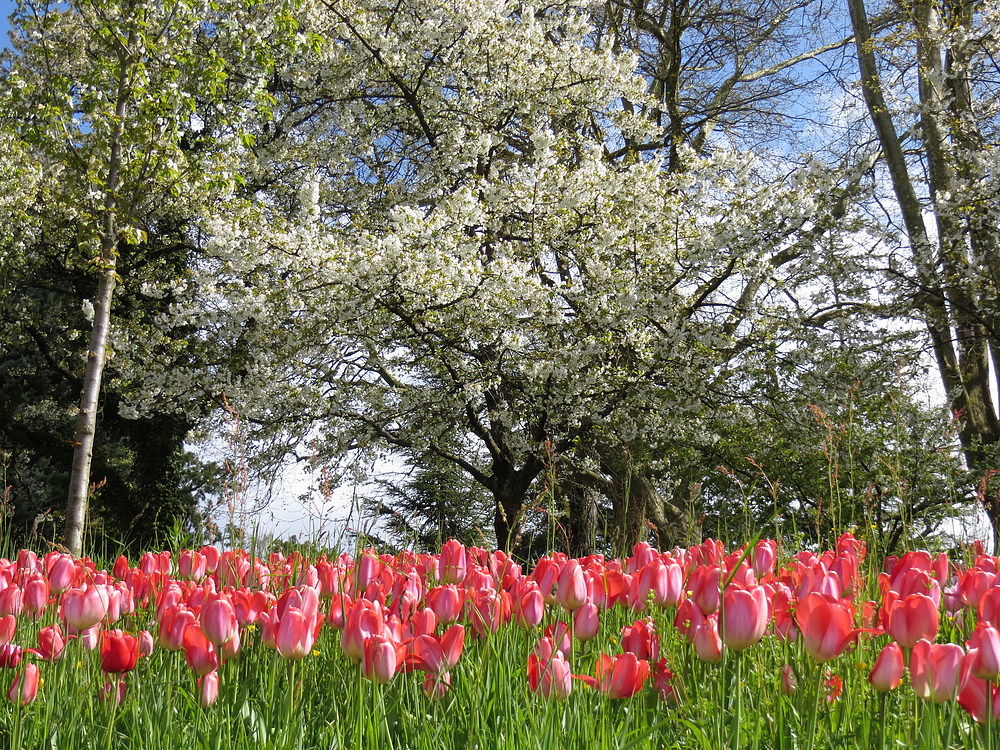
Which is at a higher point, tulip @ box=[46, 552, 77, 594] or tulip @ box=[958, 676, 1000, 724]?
tulip @ box=[46, 552, 77, 594]

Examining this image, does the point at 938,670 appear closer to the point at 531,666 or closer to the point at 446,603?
the point at 531,666

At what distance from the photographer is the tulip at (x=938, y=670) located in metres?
1.39

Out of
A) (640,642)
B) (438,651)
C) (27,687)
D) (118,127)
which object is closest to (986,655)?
(640,642)

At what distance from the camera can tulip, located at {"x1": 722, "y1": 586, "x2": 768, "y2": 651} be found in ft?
5.03

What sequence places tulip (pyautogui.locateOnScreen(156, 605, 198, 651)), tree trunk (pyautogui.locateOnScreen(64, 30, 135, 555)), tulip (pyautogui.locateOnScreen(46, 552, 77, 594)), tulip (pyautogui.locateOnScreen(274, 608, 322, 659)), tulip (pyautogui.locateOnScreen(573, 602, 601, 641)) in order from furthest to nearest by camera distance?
tree trunk (pyautogui.locateOnScreen(64, 30, 135, 555)), tulip (pyautogui.locateOnScreen(46, 552, 77, 594)), tulip (pyautogui.locateOnScreen(573, 602, 601, 641)), tulip (pyautogui.locateOnScreen(156, 605, 198, 651)), tulip (pyautogui.locateOnScreen(274, 608, 322, 659))

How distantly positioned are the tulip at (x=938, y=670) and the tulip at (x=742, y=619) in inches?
10.0

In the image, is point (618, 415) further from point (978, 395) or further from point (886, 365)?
point (978, 395)

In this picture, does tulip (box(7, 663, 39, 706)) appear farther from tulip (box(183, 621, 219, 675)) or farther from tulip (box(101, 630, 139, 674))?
tulip (box(183, 621, 219, 675))

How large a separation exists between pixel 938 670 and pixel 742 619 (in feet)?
1.04

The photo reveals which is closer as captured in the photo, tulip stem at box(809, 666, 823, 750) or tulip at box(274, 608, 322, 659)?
tulip stem at box(809, 666, 823, 750)

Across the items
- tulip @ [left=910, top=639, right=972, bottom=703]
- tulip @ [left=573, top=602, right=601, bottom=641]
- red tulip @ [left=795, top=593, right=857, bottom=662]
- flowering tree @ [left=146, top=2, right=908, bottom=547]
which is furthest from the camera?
flowering tree @ [left=146, top=2, right=908, bottom=547]

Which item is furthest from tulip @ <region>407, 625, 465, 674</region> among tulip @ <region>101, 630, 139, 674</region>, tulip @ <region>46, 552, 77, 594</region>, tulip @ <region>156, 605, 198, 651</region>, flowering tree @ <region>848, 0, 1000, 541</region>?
flowering tree @ <region>848, 0, 1000, 541</region>

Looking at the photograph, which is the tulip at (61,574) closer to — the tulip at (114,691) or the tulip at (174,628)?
the tulip at (114,691)

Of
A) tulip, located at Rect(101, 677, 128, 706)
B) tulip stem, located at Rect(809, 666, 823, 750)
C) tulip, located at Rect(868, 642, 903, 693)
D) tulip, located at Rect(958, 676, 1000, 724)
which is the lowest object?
tulip, located at Rect(101, 677, 128, 706)
